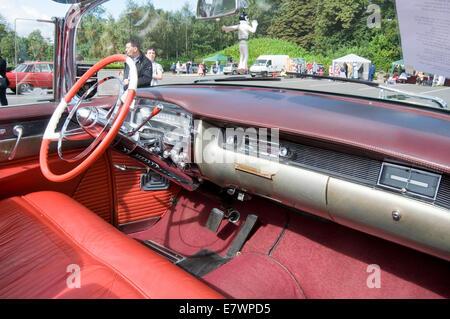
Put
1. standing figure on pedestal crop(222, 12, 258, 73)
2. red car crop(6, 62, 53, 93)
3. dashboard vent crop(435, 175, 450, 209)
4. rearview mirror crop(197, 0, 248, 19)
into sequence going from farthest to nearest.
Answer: red car crop(6, 62, 53, 93)
standing figure on pedestal crop(222, 12, 258, 73)
rearview mirror crop(197, 0, 248, 19)
dashboard vent crop(435, 175, 450, 209)

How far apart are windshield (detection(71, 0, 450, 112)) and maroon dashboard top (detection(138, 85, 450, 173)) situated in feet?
0.44

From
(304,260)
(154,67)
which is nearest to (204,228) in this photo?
(304,260)

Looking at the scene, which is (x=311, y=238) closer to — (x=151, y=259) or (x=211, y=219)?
(x=211, y=219)

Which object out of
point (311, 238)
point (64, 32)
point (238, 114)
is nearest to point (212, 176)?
point (238, 114)

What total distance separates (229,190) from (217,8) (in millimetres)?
1094

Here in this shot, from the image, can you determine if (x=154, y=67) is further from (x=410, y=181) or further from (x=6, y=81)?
(x=410, y=181)

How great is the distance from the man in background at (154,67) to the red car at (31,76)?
0.66 m

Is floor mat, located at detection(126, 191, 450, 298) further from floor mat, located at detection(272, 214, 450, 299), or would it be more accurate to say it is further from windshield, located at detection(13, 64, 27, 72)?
windshield, located at detection(13, 64, 27, 72)

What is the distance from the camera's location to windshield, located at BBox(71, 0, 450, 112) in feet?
5.06

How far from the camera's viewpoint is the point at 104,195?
2.63 meters

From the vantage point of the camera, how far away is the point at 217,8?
2072 mm

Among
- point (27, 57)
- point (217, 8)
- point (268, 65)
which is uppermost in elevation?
point (217, 8)

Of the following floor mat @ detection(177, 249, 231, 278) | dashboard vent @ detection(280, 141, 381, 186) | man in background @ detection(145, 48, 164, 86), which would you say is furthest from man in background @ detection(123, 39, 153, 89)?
floor mat @ detection(177, 249, 231, 278)

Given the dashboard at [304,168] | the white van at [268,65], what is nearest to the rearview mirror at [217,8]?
the white van at [268,65]
